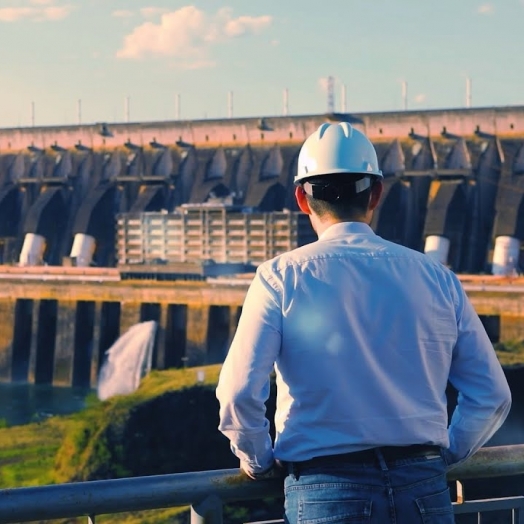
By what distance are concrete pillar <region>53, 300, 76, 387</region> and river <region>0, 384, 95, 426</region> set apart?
0.56 meters

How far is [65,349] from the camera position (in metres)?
52.1

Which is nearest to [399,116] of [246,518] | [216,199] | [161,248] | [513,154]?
[513,154]

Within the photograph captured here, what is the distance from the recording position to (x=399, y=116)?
59.8 metres

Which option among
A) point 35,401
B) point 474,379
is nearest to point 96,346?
point 35,401

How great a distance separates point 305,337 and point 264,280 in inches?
9.5

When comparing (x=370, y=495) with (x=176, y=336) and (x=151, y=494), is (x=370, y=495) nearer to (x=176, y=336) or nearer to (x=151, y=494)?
(x=151, y=494)

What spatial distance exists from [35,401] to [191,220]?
44.6 ft

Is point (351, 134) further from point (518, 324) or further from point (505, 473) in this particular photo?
point (518, 324)

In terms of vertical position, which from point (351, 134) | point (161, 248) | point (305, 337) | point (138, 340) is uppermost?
point (351, 134)

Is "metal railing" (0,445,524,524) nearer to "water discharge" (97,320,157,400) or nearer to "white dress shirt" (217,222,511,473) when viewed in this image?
"white dress shirt" (217,222,511,473)

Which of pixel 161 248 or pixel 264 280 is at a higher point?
pixel 264 280

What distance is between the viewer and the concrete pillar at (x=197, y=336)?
48894 mm

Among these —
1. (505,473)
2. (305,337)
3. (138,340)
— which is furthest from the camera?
(138,340)

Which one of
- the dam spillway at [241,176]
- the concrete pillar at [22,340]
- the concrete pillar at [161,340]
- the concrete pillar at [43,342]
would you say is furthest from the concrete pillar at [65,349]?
the dam spillway at [241,176]
